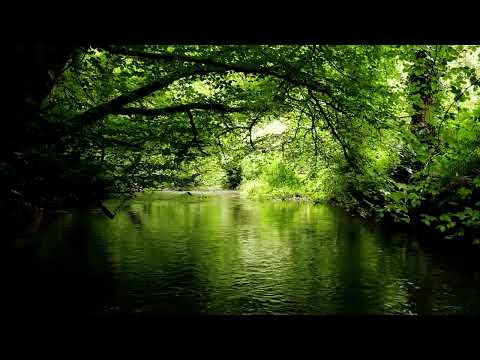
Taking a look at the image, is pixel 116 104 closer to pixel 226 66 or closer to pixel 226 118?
pixel 226 66

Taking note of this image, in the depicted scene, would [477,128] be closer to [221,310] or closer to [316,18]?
[221,310]

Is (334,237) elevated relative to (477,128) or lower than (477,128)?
lower

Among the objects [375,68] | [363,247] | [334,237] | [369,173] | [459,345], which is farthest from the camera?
[334,237]

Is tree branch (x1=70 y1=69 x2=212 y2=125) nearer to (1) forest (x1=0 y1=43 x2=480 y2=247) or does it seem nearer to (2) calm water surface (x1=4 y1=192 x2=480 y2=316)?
(1) forest (x1=0 y1=43 x2=480 y2=247)

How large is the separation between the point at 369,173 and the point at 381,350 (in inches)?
262

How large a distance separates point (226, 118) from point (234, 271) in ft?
10.7

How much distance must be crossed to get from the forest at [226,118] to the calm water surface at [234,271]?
1428 mm

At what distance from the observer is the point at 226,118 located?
373 inches

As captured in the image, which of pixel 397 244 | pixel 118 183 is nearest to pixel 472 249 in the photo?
pixel 397 244

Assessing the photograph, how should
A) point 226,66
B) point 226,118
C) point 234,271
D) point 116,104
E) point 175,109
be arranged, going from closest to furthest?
point 226,66, point 116,104, point 175,109, point 226,118, point 234,271

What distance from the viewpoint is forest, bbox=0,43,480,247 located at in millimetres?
5414

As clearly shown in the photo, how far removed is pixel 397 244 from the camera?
12.9m

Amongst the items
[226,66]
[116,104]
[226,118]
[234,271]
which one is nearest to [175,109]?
[116,104]

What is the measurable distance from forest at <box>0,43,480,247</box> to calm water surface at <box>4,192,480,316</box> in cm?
143
